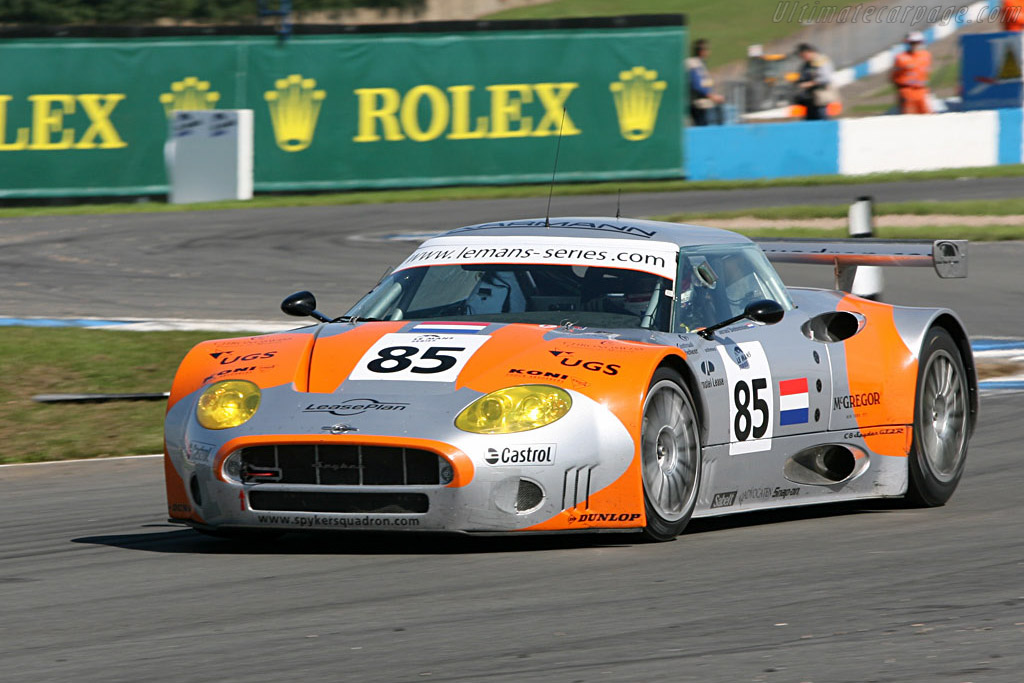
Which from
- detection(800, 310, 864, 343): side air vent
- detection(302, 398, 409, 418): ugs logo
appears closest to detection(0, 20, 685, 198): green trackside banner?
detection(800, 310, 864, 343): side air vent

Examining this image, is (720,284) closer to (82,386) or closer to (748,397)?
(748,397)

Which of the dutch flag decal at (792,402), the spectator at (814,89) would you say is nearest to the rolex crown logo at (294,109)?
the spectator at (814,89)

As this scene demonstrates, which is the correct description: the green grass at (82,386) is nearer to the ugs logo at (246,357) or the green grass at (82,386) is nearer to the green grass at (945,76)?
the ugs logo at (246,357)

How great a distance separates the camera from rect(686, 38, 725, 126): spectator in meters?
25.6

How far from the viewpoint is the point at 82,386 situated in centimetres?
1102

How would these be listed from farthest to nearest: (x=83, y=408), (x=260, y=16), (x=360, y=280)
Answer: (x=260, y=16) → (x=360, y=280) → (x=83, y=408)

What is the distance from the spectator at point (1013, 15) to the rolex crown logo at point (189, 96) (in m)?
14.3

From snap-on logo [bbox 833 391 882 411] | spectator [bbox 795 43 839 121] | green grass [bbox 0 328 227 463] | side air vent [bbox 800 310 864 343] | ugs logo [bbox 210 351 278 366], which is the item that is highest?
spectator [bbox 795 43 839 121]

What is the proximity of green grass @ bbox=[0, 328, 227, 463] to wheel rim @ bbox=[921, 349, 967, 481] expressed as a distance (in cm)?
413

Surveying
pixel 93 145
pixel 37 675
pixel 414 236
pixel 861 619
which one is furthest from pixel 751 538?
pixel 93 145

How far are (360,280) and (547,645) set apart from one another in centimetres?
1157

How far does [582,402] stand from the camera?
594 cm

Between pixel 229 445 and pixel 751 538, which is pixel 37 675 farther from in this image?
pixel 751 538

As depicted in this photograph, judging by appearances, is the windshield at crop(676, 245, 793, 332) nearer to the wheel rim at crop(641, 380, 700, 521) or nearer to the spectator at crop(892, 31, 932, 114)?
the wheel rim at crop(641, 380, 700, 521)
